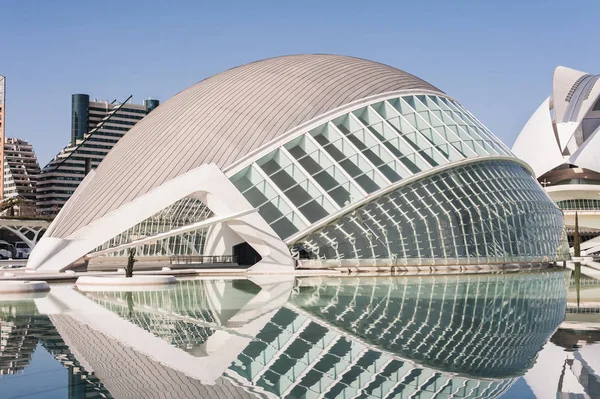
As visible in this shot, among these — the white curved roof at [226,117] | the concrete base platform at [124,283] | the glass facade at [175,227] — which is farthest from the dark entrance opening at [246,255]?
the concrete base platform at [124,283]

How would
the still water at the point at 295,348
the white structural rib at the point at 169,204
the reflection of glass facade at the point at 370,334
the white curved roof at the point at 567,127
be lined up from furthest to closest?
the white curved roof at the point at 567,127 → the white structural rib at the point at 169,204 → the reflection of glass facade at the point at 370,334 → the still water at the point at 295,348

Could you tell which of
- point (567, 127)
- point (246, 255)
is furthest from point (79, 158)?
point (246, 255)

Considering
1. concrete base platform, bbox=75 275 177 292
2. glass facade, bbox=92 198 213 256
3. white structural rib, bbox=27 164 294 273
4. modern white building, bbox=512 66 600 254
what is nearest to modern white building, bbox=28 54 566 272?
white structural rib, bbox=27 164 294 273

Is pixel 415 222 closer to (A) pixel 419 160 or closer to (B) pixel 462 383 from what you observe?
(A) pixel 419 160

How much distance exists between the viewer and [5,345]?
10508 mm

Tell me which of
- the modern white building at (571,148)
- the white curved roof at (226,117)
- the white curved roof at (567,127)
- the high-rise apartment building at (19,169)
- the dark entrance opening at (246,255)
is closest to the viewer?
the white curved roof at (226,117)

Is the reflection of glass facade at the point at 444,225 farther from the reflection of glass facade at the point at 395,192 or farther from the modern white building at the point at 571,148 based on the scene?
the modern white building at the point at 571,148

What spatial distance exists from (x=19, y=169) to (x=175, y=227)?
133 m

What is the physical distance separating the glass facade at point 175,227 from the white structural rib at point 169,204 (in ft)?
38.1

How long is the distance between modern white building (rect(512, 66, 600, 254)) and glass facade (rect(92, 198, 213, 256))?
134 ft

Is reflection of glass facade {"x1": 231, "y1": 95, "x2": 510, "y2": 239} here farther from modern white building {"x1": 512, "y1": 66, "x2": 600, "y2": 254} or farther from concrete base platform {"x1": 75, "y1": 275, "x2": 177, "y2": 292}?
modern white building {"x1": 512, "y1": 66, "x2": 600, "y2": 254}

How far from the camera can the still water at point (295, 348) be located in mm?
7988

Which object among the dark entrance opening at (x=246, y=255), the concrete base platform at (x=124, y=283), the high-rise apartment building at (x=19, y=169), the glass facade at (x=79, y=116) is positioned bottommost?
the concrete base platform at (x=124, y=283)

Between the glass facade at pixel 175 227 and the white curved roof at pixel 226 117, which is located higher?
the white curved roof at pixel 226 117
